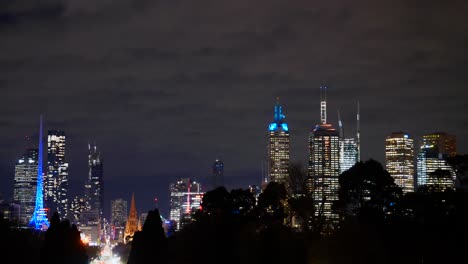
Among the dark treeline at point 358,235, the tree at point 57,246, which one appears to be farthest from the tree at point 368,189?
the tree at point 57,246

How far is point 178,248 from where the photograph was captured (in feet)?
235

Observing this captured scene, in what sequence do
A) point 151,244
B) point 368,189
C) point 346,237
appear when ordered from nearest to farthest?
point 151,244 → point 346,237 → point 368,189

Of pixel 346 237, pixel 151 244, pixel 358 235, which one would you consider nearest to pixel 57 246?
pixel 151 244

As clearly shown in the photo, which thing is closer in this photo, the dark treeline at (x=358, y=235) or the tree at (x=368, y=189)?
the dark treeline at (x=358, y=235)

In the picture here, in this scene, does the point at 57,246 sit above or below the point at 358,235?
below

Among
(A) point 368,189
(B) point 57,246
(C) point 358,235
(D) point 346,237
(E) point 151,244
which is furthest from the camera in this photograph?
(A) point 368,189

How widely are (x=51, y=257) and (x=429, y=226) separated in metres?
30.1

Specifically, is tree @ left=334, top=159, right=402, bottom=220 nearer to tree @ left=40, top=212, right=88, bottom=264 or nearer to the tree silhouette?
the tree silhouette

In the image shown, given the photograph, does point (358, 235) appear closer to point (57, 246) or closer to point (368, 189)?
point (368, 189)

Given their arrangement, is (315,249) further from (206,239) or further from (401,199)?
(401,199)

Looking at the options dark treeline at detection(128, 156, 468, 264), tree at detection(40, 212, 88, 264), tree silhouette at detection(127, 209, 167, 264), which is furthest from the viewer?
dark treeline at detection(128, 156, 468, 264)

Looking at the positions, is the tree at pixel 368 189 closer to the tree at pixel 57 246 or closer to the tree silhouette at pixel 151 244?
the tree silhouette at pixel 151 244

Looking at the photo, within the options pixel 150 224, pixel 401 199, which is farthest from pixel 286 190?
pixel 150 224

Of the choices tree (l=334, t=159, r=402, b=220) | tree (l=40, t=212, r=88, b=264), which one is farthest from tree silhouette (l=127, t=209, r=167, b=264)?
tree (l=334, t=159, r=402, b=220)
